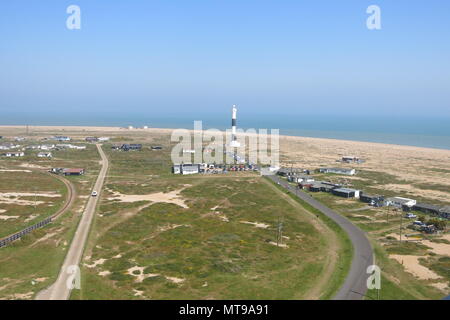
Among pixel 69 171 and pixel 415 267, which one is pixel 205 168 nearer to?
pixel 69 171

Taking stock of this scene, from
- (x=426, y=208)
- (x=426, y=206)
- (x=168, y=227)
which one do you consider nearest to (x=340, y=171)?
(x=426, y=206)

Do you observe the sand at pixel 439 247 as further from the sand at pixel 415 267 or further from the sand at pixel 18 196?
the sand at pixel 18 196

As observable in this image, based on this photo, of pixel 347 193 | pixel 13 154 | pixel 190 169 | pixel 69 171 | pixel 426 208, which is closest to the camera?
pixel 426 208

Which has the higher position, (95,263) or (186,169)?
(186,169)

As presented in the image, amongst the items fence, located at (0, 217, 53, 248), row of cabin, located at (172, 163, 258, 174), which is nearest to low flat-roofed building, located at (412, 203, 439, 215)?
row of cabin, located at (172, 163, 258, 174)

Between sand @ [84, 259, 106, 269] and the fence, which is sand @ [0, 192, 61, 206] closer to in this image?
the fence

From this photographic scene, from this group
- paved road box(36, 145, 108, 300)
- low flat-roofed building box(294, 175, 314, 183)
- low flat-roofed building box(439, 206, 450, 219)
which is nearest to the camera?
paved road box(36, 145, 108, 300)

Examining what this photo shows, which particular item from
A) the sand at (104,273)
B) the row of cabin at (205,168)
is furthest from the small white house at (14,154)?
the sand at (104,273)

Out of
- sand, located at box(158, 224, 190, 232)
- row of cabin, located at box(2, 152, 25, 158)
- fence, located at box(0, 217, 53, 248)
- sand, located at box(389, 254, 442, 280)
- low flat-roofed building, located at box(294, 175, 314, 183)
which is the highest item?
row of cabin, located at box(2, 152, 25, 158)

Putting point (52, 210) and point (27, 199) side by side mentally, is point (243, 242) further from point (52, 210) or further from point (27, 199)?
point (27, 199)

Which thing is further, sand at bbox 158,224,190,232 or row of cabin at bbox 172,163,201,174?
row of cabin at bbox 172,163,201,174
